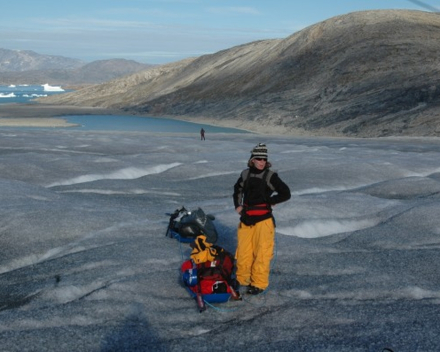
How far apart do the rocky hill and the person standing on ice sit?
55.7 metres

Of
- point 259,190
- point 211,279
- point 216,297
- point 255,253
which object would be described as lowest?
point 216,297

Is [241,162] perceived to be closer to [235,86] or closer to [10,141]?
[10,141]

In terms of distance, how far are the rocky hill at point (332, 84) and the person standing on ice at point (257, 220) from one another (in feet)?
183

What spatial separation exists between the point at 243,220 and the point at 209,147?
22766mm

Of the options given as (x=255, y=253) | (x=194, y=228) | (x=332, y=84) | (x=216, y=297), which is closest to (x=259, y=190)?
(x=255, y=253)

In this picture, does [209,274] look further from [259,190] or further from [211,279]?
[259,190]

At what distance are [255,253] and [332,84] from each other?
273ft

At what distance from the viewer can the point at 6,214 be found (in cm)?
1238

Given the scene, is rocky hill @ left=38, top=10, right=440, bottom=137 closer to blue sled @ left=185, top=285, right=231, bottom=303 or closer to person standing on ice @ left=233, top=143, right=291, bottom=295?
person standing on ice @ left=233, top=143, right=291, bottom=295

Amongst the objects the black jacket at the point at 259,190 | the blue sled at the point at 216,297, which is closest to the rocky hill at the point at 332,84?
the black jacket at the point at 259,190

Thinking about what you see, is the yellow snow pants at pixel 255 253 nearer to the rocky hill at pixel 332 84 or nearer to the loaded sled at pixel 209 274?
the loaded sled at pixel 209 274

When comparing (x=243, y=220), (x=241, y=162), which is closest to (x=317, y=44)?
(x=241, y=162)

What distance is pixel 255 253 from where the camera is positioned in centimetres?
847

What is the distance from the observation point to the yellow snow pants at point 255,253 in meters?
8.37
